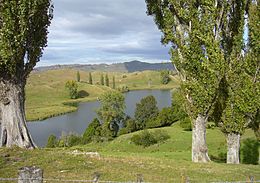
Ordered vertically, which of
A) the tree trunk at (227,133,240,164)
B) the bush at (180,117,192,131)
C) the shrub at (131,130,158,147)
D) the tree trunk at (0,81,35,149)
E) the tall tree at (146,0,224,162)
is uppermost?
the tall tree at (146,0,224,162)

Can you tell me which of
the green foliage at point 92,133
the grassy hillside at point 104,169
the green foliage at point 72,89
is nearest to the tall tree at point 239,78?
the grassy hillside at point 104,169

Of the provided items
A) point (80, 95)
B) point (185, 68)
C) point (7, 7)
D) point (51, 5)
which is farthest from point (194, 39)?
point (80, 95)

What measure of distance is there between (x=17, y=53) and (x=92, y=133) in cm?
5704

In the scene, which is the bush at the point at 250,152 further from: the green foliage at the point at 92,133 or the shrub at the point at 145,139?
the green foliage at the point at 92,133

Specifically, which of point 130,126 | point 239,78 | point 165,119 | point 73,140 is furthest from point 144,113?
point 239,78

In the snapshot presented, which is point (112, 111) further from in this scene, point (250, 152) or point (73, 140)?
point (250, 152)

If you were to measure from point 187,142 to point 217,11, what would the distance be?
1160 inches

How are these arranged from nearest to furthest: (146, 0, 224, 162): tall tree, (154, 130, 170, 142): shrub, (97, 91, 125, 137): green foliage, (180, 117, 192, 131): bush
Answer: (146, 0, 224, 162): tall tree
(154, 130, 170, 142): shrub
(180, 117, 192, 131): bush
(97, 91, 125, 137): green foliage

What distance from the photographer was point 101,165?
14414mm

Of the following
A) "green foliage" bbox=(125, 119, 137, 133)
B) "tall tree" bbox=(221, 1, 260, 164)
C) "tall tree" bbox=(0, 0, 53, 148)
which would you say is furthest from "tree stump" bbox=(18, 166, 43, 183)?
"green foliage" bbox=(125, 119, 137, 133)

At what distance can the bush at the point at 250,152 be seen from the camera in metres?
30.7

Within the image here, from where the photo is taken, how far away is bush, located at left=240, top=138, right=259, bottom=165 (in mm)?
30709

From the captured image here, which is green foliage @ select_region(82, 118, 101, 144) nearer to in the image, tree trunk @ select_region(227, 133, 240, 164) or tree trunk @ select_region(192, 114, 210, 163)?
tree trunk @ select_region(227, 133, 240, 164)

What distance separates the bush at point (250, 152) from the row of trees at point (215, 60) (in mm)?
9125
